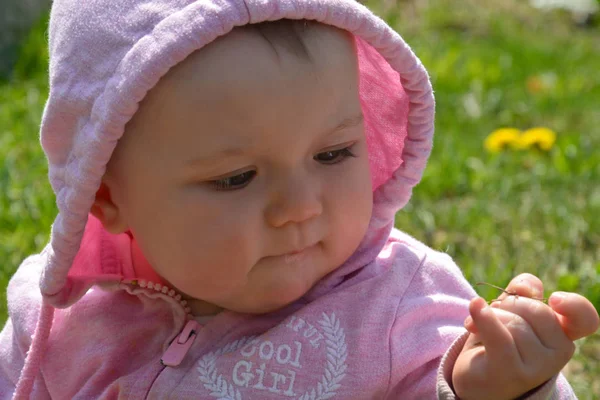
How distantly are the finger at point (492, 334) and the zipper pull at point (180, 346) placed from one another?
2.29ft

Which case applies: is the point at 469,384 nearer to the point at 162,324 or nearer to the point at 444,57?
the point at 162,324

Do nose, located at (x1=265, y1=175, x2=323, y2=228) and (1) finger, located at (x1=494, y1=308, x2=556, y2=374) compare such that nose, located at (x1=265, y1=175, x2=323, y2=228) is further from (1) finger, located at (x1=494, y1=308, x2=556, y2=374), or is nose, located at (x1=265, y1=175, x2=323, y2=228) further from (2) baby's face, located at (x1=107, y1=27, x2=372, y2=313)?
(1) finger, located at (x1=494, y1=308, x2=556, y2=374)

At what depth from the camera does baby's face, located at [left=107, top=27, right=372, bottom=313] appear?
188cm

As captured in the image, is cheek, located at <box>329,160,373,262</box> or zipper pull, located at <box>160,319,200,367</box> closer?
cheek, located at <box>329,160,373,262</box>

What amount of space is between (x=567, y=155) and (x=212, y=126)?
8.07 feet

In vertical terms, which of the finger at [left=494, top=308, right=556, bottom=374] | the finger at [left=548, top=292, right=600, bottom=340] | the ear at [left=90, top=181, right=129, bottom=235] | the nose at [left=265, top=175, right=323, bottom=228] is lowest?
the ear at [left=90, top=181, right=129, bottom=235]

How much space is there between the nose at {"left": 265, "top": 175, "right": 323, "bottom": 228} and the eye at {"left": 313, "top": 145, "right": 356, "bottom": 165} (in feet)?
0.29

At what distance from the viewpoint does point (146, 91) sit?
6.20ft

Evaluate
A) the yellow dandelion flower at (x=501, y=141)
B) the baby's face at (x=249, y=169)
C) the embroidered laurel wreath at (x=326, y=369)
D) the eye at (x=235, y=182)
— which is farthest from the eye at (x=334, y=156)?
the yellow dandelion flower at (x=501, y=141)

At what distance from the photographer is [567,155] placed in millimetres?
4008

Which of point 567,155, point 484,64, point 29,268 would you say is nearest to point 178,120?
point 29,268

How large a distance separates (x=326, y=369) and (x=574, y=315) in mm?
534

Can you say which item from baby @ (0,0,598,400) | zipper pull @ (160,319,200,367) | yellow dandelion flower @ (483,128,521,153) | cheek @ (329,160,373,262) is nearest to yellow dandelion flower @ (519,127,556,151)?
yellow dandelion flower @ (483,128,521,153)

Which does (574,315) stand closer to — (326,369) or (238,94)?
(326,369)
